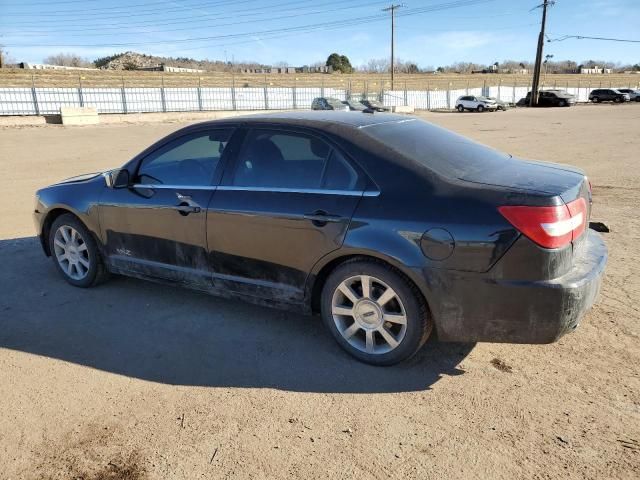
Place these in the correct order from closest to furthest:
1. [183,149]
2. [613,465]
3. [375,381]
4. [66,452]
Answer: [613,465]
[66,452]
[375,381]
[183,149]

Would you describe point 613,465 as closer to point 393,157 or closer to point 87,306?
point 393,157

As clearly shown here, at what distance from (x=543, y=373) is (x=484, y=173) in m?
1.31

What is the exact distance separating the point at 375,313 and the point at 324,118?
1.48 m

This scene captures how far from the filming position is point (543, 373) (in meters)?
3.30

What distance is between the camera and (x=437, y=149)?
3.64 m

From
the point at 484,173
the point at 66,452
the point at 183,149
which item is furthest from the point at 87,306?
the point at 484,173

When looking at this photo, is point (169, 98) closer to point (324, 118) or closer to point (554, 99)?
point (324, 118)

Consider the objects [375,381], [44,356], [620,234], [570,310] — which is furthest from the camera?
[620,234]

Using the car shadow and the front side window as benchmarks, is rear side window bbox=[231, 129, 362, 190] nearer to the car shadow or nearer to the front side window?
the front side window

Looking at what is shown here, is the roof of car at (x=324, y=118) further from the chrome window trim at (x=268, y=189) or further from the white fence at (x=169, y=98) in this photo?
the white fence at (x=169, y=98)

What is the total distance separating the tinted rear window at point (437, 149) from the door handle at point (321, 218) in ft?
1.95

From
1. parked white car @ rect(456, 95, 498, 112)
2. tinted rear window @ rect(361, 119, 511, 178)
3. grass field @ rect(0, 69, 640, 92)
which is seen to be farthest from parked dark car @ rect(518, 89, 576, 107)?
tinted rear window @ rect(361, 119, 511, 178)

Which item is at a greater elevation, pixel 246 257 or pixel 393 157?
pixel 393 157

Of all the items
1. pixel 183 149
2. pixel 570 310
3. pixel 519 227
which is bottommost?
pixel 570 310
